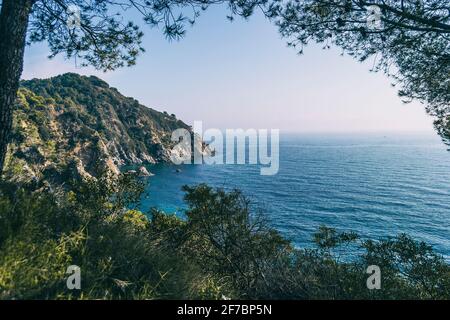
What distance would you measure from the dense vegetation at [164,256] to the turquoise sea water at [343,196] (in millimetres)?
8067

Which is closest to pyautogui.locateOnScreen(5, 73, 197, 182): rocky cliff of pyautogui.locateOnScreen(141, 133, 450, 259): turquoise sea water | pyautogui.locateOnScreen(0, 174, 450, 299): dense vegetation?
pyautogui.locateOnScreen(141, 133, 450, 259): turquoise sea water

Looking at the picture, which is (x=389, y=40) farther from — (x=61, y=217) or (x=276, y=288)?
(x=61, y=217)

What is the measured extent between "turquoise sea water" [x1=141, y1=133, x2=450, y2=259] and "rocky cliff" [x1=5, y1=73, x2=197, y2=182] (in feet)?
35.8

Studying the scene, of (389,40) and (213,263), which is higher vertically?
(389,40)

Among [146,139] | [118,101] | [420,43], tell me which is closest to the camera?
[420,43]

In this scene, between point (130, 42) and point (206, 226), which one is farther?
point (206, 226)

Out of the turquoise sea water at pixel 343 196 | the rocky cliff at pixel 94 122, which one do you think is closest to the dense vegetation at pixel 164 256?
the turquoise sea water at pixel 343 196

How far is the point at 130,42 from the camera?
6.91 m

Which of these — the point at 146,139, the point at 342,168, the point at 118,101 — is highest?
the point at 118,101

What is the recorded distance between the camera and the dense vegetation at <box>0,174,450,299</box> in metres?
3.29

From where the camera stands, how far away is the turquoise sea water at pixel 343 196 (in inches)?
1454
